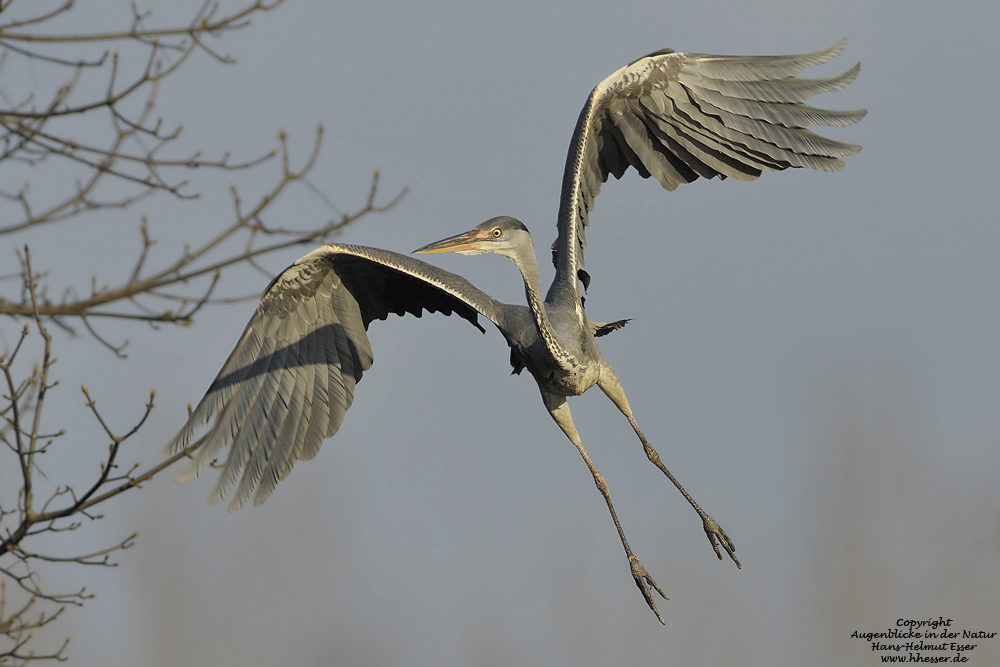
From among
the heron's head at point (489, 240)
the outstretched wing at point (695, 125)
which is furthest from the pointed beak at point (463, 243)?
the outstretched wing at point (695, 125)

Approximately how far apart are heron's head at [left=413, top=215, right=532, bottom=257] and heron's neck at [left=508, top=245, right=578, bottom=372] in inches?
2.6

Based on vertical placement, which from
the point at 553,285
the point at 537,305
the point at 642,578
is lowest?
the point at 642,578

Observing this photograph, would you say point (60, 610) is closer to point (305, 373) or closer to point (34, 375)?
point (34, 375)

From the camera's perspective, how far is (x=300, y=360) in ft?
26.8

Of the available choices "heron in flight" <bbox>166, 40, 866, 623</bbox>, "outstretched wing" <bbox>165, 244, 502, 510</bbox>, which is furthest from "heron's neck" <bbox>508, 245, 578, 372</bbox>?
"outstretched wing" <bbox>165, 244, 502, 510</bbox>

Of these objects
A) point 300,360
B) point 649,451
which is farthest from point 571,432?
point 300,360

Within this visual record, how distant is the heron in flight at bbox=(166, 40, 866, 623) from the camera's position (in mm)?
7270

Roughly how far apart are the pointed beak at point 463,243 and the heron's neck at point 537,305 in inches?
9.8

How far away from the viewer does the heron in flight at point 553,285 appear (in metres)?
7.27

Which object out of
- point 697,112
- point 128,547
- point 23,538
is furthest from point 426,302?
point 23,538

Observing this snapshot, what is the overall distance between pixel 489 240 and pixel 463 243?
0.63 feet

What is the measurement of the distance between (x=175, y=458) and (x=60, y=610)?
3.90 ft

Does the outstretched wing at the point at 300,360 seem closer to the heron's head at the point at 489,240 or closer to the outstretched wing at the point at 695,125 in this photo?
the heron's head at the point at 489,240

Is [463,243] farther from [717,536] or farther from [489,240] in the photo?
[717,536]
